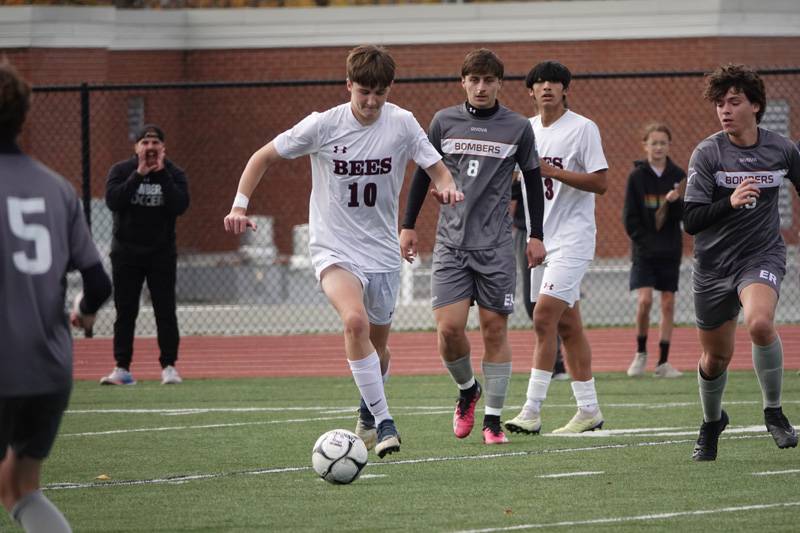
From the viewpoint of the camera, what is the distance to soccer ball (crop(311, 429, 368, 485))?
7441mm

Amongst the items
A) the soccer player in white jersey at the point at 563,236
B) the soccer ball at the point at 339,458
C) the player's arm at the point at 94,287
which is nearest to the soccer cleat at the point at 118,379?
the soccer player in white jersey at the point at 563,236

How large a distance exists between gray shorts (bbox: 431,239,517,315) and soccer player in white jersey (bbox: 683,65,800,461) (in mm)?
1341

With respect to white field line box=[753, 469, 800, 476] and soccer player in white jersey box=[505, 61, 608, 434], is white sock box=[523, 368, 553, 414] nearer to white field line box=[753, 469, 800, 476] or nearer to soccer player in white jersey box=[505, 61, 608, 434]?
soccer player in white jersey box=[505, 61, 608, 434]

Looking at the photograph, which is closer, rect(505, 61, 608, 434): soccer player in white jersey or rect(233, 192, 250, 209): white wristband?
rect(233, 192, 250, 209): white wristband

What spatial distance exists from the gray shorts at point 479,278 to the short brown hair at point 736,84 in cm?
174

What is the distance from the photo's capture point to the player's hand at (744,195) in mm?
7484

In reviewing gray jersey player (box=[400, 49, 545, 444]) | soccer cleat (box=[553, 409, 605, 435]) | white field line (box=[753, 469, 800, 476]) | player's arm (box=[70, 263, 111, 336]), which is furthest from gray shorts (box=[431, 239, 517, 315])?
player's arm (box=[70, 263, 111, 336])

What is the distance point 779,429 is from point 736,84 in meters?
1.89

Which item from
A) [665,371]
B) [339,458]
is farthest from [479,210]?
[665,371]

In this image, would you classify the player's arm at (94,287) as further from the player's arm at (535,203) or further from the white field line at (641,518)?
the player's arm at (535,203)

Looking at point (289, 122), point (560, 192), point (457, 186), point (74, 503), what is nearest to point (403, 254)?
point (457, 186)

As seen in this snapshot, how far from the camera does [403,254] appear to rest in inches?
345

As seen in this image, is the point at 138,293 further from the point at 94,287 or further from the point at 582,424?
the point at 94,287

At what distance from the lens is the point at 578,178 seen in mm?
9250
